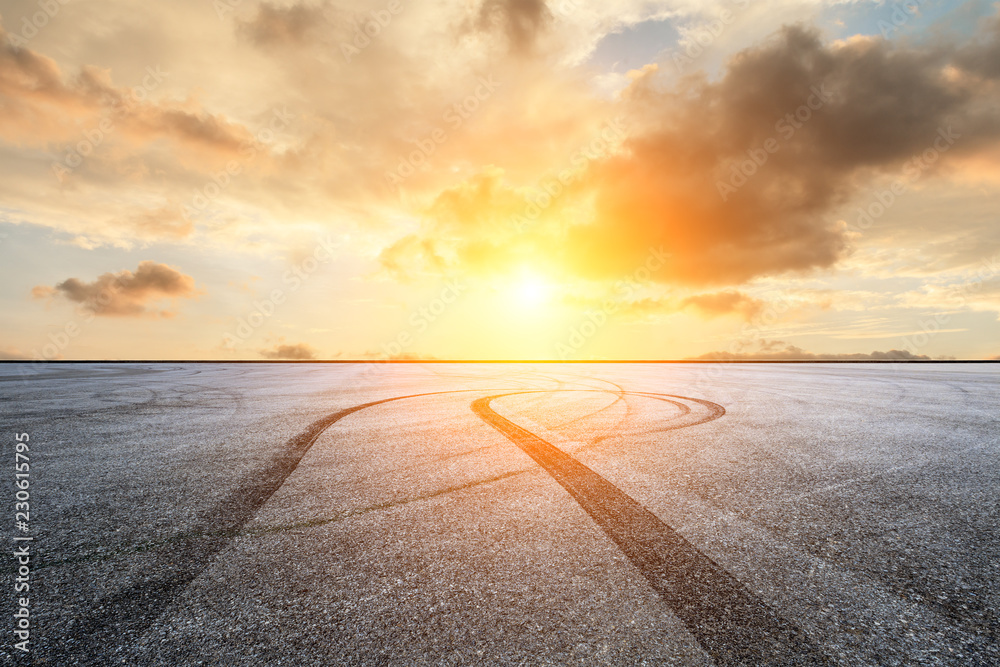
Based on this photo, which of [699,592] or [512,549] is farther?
[512,549]

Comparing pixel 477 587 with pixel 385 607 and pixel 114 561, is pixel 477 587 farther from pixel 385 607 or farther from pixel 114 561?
pixel 114 561

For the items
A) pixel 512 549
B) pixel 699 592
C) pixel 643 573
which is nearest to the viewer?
pixel 699 592

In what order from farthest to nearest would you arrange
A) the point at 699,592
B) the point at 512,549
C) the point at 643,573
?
the point at 512,549 < the point at 643,573 < the point at 699,592

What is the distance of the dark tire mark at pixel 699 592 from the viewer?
2.48 metres

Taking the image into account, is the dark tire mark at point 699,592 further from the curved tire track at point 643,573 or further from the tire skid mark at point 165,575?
the tire skid mark at point 165,575

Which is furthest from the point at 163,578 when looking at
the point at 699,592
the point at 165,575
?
the point at 699,592

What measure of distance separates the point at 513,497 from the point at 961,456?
774cm

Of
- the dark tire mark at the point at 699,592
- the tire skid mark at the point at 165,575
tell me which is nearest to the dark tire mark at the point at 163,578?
the tire skid mark at the point at 165,575

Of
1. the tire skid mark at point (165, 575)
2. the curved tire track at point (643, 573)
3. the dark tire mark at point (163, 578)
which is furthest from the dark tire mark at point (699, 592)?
the dark tire mark at point (163, 578)

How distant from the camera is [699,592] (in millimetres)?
3035

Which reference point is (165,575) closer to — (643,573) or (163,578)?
(163,578)

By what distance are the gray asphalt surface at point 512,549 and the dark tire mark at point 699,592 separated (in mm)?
18

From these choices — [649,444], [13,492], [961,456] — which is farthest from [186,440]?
[961,456]

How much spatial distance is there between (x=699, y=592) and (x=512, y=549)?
152 cm
